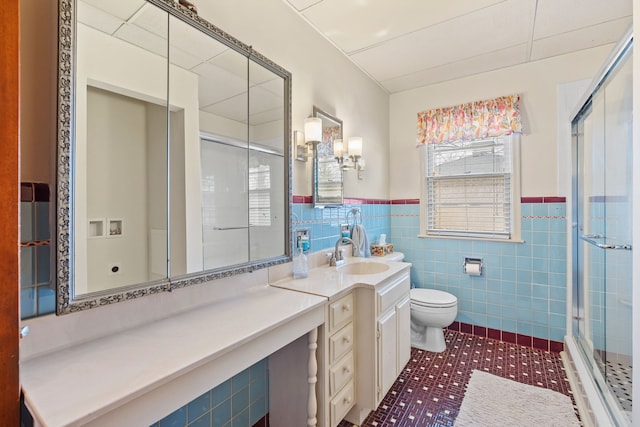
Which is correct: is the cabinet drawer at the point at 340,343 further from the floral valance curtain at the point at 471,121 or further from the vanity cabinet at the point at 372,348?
the floral valance curtain at the point at 471,121

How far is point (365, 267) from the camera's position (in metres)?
2.26

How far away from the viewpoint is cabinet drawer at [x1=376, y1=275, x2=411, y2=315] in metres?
1.66

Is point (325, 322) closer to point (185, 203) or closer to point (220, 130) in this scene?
point (185, 203)

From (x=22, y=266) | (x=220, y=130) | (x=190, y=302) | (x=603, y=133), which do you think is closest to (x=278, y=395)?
(x=190, y=302)

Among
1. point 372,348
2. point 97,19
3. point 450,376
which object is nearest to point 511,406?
point 450,376

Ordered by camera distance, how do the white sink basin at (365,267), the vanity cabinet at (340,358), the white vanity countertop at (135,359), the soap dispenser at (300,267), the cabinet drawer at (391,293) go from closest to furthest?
the white vanity countertop at (135,359), the vanity cabinet at (340,358), the cabinet drawer at (391,293), the soap dispenser at (300,267), the white sink basin at (365,267)

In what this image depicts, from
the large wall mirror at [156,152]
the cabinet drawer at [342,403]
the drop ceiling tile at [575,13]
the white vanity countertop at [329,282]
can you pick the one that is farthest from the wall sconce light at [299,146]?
the drop ceiling tile at [575,13]

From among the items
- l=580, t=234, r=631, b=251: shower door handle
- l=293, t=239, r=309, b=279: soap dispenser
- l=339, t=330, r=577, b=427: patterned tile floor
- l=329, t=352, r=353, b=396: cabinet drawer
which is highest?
l=580, t=234, r=631, b=251: shower door handle

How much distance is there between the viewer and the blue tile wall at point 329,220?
1.93 meters

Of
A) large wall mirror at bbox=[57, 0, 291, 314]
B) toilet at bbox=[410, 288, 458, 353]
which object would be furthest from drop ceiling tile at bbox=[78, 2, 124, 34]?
toilet at bbox=[410, 288, 458, 353]

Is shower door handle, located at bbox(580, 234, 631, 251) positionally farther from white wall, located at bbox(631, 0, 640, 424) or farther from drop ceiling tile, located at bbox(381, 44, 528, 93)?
drop ceiling tile, located at bbox(381, 44, 528, 93)

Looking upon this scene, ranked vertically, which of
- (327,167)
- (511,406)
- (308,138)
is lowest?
(511,406)

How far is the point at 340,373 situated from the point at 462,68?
8.85 feet

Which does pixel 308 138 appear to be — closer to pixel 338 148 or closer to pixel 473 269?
pixel 338 148
